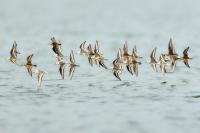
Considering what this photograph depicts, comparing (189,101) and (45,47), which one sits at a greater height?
(45,47)

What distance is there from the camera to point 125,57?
124 ft

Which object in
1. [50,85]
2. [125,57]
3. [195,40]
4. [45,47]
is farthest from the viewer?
[195,40]

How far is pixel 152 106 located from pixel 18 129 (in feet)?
28.1

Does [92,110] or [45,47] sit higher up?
[45,47]

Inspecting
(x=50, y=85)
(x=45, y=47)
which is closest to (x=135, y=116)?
(x=50, y=85)

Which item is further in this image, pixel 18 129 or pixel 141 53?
pixel 141 53

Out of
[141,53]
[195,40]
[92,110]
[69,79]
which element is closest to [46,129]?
[92,110]

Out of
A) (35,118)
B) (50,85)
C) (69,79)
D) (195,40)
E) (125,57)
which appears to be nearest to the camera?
(35,118)

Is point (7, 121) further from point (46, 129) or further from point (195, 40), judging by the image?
point (195, 40)

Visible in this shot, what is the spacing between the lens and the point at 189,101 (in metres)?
35.1

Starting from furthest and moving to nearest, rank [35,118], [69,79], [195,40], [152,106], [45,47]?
1. [195,40]
2. [45,47]
3. [69,79]
4. [152,106]
5. [35,118]

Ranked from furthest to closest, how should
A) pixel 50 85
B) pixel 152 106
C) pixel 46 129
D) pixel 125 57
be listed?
pixel 50 85
pixel 125 57
pixel 152 106
pixel 46 129

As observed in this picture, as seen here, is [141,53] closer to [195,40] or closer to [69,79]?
[195,40]

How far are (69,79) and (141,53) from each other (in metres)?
23.1
